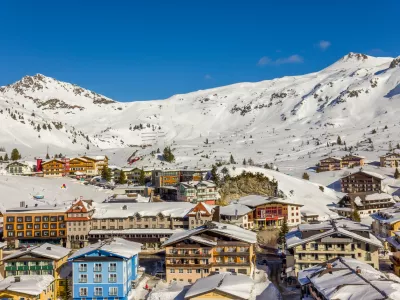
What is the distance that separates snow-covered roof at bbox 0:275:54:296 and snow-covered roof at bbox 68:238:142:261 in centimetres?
322

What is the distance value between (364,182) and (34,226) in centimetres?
8251

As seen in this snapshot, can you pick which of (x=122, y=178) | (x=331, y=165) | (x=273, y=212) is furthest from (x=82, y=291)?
(x=331, y=165)

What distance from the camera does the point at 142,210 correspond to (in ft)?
257

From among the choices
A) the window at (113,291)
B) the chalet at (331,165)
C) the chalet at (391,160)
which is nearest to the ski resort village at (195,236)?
the window at (113,291)

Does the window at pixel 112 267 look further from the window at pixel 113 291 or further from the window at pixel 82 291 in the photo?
the window at pixel 82 291

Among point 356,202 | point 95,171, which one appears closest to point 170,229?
point 356,202

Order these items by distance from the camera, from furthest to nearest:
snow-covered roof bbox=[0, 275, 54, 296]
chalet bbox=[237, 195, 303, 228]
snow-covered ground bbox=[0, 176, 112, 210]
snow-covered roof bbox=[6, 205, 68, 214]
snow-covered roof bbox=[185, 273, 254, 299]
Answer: snow-covered ground bbox=[0, 176, 112, 210], chalet bbox=[237, 195, 303, 228], snow-covered roof bbox=[6, 205, 68, 214], snow-covered roof bbox=[0, 275, 54, 296], snow-covered roof bbox=[185, 273, 254, 299]

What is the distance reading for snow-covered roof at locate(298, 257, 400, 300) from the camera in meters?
33.2

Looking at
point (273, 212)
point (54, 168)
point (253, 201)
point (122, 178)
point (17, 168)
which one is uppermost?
point (17, 168)

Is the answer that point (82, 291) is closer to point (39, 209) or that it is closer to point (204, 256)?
point (204, 256)

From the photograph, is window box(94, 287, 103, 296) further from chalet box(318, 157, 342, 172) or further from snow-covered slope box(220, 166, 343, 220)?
chalet box(318, 157, 342, 172)

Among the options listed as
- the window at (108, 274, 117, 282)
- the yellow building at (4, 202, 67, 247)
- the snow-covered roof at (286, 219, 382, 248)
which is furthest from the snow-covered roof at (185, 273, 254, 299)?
the yellow building at (4, 202, 67, 247)

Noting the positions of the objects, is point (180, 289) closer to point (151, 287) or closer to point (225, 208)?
point (151, 287)

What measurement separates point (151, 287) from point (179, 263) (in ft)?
12.9
